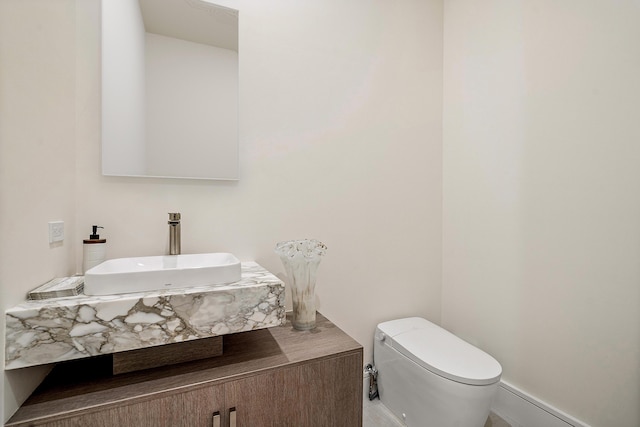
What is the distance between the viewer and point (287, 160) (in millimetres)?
1546

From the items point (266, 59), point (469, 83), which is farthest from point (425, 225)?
point (266, 59)

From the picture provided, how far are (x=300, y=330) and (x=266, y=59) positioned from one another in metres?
1.33

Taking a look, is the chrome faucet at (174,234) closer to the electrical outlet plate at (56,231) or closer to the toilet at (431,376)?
the electrical outlet plate at (56,231)

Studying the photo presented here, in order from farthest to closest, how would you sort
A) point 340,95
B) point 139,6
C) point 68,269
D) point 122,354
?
point 340,95
point 139,6
point 68,269
point 122,354

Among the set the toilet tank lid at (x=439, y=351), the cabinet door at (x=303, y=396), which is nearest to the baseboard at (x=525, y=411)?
the toilet tank lid at (x=439, y=351)

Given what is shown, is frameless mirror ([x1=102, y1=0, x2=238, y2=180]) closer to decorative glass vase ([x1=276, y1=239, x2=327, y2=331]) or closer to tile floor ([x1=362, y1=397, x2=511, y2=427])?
decorative glass vase ([x1=276, y1=239, x2=327, y2=331])

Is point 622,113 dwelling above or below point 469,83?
below

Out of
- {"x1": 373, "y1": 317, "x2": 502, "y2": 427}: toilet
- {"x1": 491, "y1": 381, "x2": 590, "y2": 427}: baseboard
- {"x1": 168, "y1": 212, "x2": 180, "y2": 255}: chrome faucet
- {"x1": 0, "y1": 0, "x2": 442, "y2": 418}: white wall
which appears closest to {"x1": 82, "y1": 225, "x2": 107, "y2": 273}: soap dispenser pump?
{"x1": 0, "y1": 0, "x2": 442, "y2": 418}: white wall

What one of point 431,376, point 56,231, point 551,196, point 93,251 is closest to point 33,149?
point 56,231

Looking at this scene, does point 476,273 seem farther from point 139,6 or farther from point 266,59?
point 139,6

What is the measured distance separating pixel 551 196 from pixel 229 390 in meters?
1.61

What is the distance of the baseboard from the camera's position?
137 cm

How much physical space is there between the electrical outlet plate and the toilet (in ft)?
5.05

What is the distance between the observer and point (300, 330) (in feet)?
4.31
